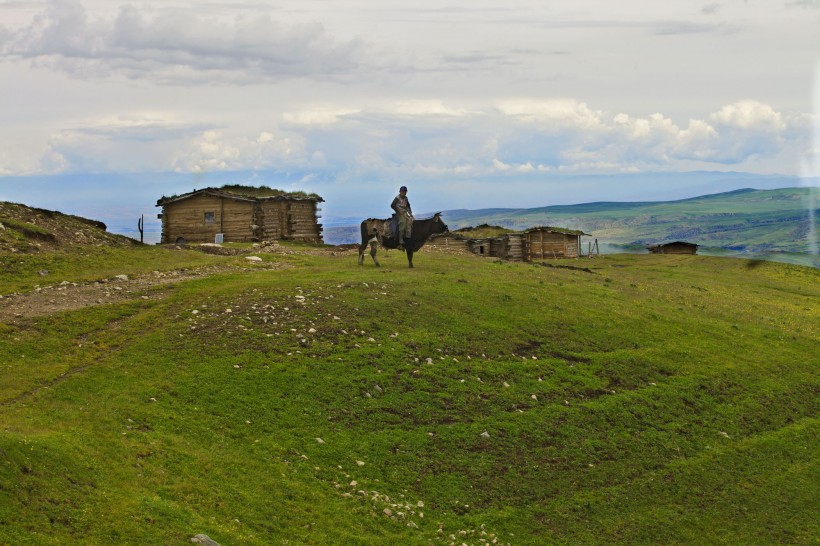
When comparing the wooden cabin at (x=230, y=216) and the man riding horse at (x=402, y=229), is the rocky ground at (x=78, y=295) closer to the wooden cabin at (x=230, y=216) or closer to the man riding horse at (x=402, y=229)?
the man riding horse at (x=402, y=229)

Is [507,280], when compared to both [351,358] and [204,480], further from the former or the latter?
[204,480]

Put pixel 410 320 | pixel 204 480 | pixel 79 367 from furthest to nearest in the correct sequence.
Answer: pixel 410 320 → pixel 79 367 → pixel 204 480

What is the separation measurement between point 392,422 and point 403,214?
17.2 meters

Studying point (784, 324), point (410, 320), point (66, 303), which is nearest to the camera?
point (66, 303)

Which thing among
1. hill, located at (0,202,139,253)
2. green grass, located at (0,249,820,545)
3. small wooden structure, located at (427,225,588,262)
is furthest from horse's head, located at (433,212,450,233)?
small wooden structure, located at (427,225,588,262)

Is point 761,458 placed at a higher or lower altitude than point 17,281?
lower

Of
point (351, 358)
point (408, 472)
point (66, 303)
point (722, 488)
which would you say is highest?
point (66, 303)

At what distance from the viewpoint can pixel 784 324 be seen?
3991 cm

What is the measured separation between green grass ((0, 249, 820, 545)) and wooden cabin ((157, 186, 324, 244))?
26526mm

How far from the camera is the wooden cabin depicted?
2370 inches

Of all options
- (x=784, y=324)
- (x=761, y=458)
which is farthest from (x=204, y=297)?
(x=784, y=324)

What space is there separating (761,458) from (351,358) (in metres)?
12.0

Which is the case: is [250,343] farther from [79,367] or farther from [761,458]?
[761,458]

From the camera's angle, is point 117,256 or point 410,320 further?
point 117,256
